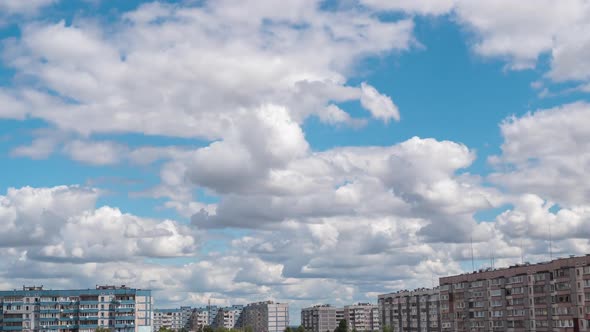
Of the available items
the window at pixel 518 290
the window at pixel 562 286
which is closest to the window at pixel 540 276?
the window at pixel 562 286

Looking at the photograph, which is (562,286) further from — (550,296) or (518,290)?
(518,290)

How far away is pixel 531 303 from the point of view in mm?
188625

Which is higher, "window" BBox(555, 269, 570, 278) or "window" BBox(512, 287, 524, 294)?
"window" BBox(555, 269, 570, 278)

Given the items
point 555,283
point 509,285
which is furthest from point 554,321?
point 509,285

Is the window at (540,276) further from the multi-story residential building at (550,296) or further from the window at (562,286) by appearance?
the window at (562,286)

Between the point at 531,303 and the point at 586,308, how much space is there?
23361mm

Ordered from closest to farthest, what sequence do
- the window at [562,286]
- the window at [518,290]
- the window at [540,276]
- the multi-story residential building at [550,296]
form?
the multi-story residential building at [550,296], the window at [562,286], the window at [540,276], the window at [518,290]

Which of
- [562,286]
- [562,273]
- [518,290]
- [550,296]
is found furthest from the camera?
[518,290]

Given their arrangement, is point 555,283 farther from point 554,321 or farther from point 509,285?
point 509,285

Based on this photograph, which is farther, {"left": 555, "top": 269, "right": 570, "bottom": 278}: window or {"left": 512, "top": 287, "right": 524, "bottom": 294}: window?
{"left": 512, "top": 287, "right": 524, "bottom": 294}: window

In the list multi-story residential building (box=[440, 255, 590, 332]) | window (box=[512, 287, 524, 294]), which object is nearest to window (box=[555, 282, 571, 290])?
multi-story residential building (box=[440, 255, 590, 332])

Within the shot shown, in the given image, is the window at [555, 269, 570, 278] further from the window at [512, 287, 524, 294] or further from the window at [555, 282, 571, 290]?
the window at [512, 287, 524, 294]

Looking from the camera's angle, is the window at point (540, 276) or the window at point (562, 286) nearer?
the window at point (562, 286)

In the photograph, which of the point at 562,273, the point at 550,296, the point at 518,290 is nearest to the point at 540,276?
the point at 550,296
